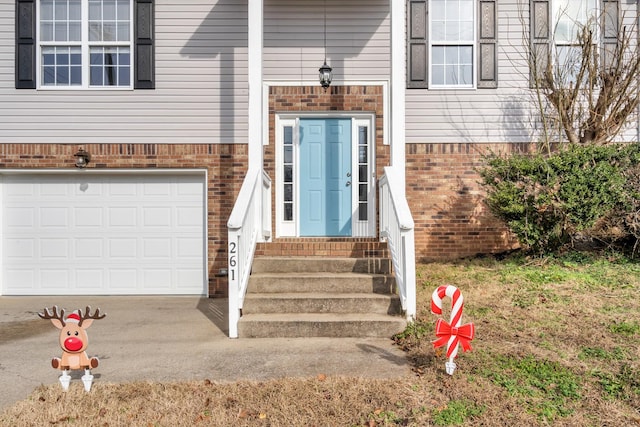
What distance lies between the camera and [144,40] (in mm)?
7473

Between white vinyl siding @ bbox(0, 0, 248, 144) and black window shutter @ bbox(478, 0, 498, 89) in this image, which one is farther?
black window shutter @ bbox(478, 0, 498, 89)

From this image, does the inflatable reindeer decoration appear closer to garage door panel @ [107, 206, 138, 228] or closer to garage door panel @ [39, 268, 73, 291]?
garage door panel @ [107, 206, 138, 228]

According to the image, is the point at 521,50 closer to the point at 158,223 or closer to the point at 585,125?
the point at 585,125

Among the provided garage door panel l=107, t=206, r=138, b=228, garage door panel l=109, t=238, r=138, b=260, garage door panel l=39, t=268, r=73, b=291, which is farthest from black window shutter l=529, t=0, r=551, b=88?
garage door panel l=39, t=268, r=73, b=291

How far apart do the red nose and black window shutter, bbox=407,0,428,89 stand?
6137 millimetres

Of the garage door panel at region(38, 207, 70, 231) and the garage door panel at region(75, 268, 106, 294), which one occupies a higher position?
the garage door panel at region(38, 207, 70, 231)

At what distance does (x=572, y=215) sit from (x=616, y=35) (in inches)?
143

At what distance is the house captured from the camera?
750 cm

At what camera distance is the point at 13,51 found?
747cm

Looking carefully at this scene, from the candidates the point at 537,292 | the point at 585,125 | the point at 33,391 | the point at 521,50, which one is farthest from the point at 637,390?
the point at 521,50

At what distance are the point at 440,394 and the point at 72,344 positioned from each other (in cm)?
281

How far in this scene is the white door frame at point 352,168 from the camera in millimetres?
7570

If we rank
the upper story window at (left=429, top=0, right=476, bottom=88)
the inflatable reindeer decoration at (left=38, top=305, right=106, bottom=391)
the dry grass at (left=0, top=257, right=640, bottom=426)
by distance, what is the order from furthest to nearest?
the upper story window at (left=429, top=0, right=476, bottom=88) < the inflatable reindeer decoration at (left=38, top=305, right=106, bottom=391) < the dry grass at (left=0, top=257, right=640, bottom=426)

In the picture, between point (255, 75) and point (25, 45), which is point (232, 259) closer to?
point (255, 75)
